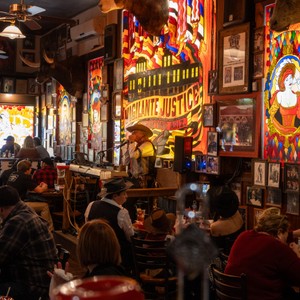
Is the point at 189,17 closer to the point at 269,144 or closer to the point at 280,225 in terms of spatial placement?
the point at 269,144

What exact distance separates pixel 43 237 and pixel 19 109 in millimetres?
13005

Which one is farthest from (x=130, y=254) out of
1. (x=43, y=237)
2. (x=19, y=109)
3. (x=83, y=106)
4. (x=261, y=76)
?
(x=19, y=109)

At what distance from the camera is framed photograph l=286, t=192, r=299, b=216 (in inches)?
225

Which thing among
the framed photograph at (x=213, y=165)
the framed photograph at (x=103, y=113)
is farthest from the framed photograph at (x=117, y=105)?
the framed photograph at (x=213, y=165)

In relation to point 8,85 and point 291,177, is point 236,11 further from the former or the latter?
point 8,85

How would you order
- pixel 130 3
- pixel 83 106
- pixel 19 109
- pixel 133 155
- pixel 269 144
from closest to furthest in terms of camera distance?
1. pixel 269 144
2. pixel 130 3
3. pixel 133 155
4. pixel 83 106
5. pixel 19 109

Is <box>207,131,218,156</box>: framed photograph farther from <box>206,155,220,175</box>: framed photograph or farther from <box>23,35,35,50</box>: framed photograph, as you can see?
<box>23,35,35,50</box>: framed photograph

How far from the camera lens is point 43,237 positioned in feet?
12.9

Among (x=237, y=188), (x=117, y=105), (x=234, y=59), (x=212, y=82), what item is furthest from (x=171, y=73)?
(x=237, y=188)

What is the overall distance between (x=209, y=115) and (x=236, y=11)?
4.39 feet

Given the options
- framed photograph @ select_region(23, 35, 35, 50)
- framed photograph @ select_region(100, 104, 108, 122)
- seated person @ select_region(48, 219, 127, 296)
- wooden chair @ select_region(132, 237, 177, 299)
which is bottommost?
wooden chair @ select_region(132, 237, 177, 299)

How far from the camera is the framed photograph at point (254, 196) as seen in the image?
624 centimetres

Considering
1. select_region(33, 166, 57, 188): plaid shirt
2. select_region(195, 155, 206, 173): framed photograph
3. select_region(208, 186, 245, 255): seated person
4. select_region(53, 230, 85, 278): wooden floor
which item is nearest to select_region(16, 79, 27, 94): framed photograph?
select_region(33, 166, 57, 188): plaid shirt

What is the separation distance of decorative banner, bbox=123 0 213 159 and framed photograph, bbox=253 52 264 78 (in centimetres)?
102
